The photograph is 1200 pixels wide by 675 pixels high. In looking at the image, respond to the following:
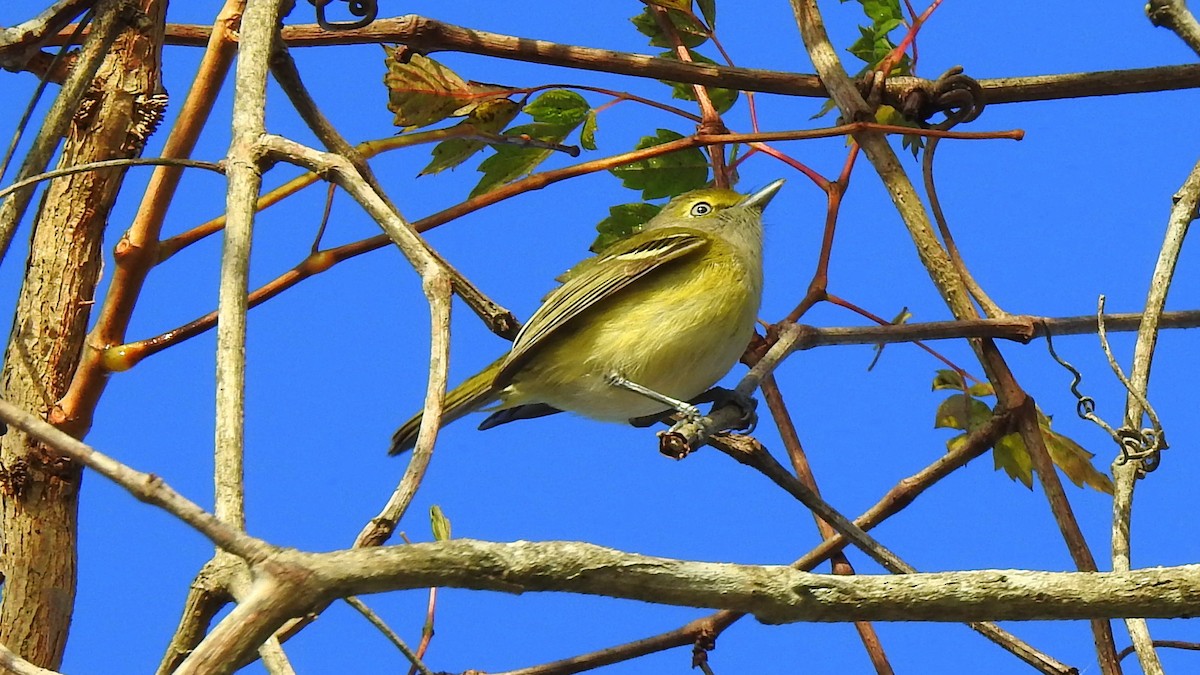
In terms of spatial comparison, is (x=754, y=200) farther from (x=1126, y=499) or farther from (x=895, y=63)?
(x=1126, y=499)

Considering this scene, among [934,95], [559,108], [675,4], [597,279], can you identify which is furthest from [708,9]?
[597,279]

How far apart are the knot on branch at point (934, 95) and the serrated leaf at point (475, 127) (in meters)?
0.87

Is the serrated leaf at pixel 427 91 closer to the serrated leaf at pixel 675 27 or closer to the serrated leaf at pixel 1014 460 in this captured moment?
the serrated leaf at pixel 675 27

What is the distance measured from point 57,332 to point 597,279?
133 centimetres

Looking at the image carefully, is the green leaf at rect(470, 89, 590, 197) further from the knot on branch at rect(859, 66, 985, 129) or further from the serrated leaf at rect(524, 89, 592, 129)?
the knot on branch at rect(859, 66, 985, 129)

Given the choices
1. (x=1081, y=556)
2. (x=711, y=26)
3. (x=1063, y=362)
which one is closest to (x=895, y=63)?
(x=711, y=26)

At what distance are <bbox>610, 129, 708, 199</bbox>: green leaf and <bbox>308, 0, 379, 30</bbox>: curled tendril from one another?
0.74 metres

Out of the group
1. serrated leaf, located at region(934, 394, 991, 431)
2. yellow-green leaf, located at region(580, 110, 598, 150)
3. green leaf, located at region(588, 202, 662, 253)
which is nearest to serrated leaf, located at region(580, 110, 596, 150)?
yellow-green leaf, located at region(580, 110, 598, 150)

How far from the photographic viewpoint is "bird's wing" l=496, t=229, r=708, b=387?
3.24 meters

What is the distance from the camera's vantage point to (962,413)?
3.36 m

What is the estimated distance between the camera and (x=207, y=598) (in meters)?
1.63

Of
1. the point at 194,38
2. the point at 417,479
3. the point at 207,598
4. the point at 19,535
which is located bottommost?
the point at 207,598

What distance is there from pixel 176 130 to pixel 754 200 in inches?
65.6

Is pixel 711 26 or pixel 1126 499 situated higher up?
pixel 711 26
